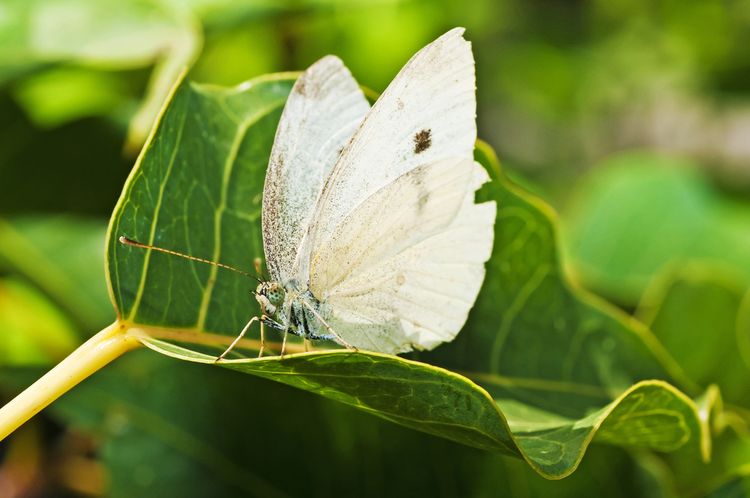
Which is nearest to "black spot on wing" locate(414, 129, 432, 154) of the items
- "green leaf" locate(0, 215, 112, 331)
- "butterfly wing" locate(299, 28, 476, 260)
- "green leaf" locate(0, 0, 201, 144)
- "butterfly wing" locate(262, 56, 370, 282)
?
"butterfly wing" locate(299, 28, 476, 260)

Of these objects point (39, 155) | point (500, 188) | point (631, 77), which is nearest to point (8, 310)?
point (39, 155)

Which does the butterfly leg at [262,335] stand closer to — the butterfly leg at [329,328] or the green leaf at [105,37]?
the butterfly leg at [329,328]

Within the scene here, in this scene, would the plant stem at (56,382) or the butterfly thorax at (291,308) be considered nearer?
the plant stem at (56,382)

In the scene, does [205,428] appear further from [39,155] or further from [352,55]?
[352,55]

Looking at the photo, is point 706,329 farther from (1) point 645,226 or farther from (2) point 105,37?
(2) point 105,37

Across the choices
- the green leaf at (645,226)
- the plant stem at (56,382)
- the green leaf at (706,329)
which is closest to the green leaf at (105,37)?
the plant stem at (56,382)

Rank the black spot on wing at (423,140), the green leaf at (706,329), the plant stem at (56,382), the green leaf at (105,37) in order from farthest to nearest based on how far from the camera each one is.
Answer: the green leaf at (706,329) < the green leaf at (105,37) < the black spot on wing at (423,140) < the plant stem at (56,382)

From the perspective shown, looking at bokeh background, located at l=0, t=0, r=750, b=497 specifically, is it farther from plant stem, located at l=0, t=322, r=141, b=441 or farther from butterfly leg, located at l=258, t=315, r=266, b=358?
plant stem, located at l=0, t=322, r=141, b=441

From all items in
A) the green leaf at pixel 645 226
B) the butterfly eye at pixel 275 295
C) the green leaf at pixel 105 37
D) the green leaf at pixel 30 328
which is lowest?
the green leaf at pixel 645 226
